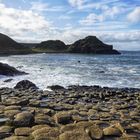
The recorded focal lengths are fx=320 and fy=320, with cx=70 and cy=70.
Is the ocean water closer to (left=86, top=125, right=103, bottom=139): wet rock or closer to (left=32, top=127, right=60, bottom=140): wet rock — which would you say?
(left=86, top=125, right=103, bottom=139): wet rock

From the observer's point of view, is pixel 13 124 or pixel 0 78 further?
pixel 0 78

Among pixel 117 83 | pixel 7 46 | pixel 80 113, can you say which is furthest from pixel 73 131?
pixel 7 46

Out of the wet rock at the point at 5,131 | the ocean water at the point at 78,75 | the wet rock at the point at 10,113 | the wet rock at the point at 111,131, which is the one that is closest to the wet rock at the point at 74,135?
the wet rock at the point at 111,131

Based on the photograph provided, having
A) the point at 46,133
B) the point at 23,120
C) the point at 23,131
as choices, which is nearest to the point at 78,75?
the point at 23,120

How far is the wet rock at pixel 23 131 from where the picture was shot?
440 inches

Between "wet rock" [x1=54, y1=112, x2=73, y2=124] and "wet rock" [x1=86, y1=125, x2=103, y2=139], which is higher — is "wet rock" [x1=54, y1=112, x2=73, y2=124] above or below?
below

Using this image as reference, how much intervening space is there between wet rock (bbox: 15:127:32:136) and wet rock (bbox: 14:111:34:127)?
47cm

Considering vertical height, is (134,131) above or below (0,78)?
above

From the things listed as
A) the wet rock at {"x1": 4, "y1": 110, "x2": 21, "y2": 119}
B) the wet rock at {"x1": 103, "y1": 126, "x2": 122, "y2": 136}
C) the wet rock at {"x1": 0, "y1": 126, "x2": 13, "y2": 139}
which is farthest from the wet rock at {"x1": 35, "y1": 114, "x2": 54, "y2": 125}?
the wet rock at {"x1": 103, "y1": 126, "x2": 122, "y2": 136}

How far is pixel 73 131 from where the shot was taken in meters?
11.3

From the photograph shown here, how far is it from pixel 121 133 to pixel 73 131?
1.82 m

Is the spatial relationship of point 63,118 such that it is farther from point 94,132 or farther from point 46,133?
point 46,133

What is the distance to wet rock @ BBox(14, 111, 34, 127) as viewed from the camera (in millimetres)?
12102

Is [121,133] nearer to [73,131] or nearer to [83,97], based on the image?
[73,131]
